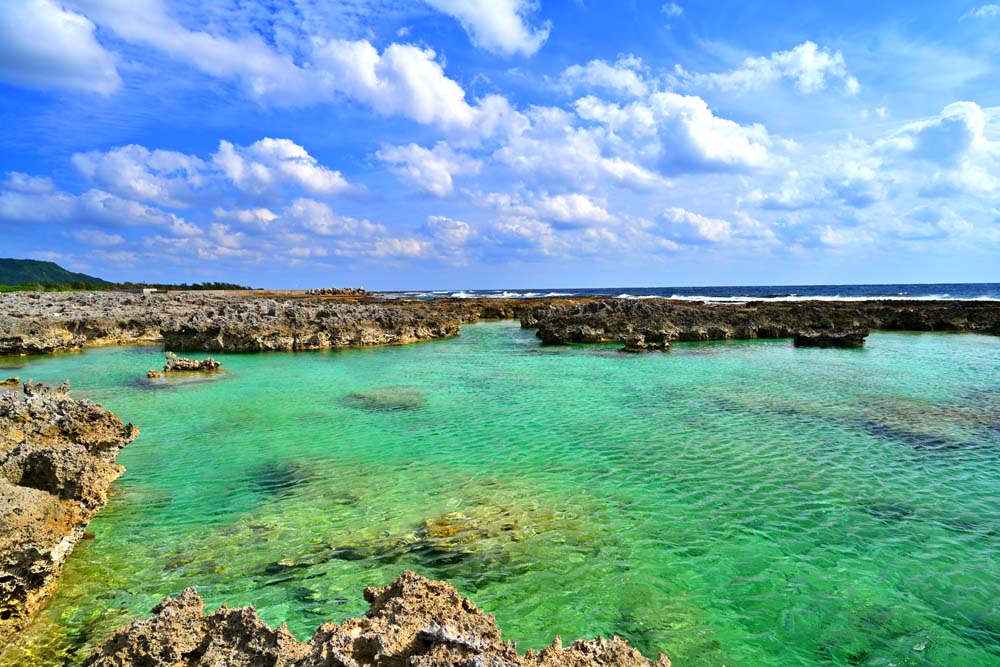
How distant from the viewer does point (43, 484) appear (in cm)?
720

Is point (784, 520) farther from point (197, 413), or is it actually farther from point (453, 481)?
point (197, 413)

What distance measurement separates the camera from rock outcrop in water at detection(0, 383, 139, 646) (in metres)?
5.17

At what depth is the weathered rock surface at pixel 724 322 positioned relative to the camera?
30.5m

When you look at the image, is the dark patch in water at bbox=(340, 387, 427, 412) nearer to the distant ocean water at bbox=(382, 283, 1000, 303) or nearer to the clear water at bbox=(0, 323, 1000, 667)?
the clear water at bbox=(0, 323, 1000, 667)

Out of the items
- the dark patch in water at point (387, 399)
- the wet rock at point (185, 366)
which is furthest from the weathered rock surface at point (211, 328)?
the dark patch in water at point (387, 399)

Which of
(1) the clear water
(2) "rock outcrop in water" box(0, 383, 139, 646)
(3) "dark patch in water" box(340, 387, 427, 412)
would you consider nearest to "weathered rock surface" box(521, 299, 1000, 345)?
(1) the clear water

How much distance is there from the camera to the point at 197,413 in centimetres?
1379

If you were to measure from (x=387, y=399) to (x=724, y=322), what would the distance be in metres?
23.5

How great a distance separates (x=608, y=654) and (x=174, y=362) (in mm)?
20702

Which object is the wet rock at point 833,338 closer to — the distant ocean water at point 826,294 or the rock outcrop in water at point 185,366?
the rock outcrop in water at point 185,366

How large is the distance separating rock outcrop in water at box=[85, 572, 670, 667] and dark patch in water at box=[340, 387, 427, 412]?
1035cm

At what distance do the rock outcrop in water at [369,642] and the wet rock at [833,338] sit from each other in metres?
28.2

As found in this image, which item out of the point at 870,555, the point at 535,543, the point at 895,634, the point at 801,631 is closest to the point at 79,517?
the point at 535,543

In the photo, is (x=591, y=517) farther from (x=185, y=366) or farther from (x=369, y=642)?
(x=185, y=366)
